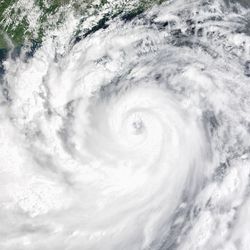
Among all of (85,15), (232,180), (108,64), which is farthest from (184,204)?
(85,15)

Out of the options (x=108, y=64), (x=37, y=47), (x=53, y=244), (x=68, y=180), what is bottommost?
(x=53, y=244)

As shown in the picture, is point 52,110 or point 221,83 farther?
point 52,110

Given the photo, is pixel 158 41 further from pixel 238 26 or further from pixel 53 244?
pixel 53 244

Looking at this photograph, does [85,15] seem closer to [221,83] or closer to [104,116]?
[104,116]

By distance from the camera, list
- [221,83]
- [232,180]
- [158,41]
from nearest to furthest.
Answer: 1. [232,180]
2. [221,83]
3. [158,41]

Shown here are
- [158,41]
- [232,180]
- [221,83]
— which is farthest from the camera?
[158,41]

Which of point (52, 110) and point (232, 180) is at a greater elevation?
point (52, 110)
